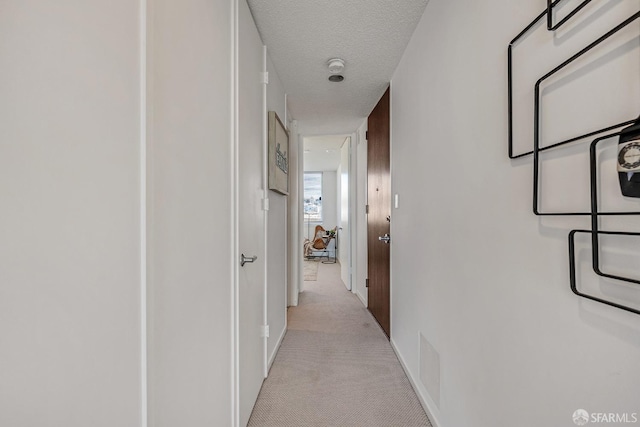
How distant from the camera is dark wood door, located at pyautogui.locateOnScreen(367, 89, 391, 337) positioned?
2.75m

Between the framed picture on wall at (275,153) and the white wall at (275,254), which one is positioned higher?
the framed picture on wall at (275,153)

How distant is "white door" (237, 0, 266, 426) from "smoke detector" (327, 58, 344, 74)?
0.57 m

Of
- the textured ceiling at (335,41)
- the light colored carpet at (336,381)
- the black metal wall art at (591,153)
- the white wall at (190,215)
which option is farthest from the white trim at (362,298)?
the black metal wall art at (591,153)

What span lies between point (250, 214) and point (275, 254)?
0.85 metres

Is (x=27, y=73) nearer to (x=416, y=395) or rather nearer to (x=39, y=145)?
(x=39, y=145)

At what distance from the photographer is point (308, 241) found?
771 centimetres

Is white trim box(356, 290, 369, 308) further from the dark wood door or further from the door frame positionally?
the door frame

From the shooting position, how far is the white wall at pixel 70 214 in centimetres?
45

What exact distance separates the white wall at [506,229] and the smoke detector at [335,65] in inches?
24.1

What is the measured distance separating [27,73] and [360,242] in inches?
146

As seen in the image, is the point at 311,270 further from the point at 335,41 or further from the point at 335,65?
the point at 335,41

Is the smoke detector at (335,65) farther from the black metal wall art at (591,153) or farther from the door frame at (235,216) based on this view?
the black metal wall art at (591,153)

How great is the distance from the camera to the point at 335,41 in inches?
80.0

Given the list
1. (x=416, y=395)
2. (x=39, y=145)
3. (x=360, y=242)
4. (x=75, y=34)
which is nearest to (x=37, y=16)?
(x=75, y=34)
